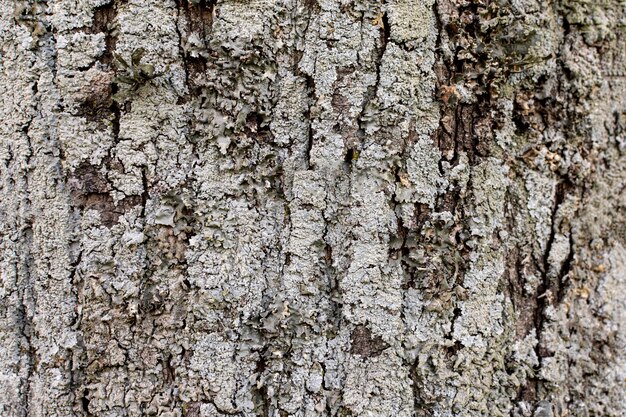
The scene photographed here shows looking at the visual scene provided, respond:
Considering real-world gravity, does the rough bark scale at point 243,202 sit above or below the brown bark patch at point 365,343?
above

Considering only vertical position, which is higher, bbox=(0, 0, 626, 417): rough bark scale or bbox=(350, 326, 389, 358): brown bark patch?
bbox=(0, 0, 626, 417): rough bark scale

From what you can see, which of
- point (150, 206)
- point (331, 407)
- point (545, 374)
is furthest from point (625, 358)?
point (150, 206)

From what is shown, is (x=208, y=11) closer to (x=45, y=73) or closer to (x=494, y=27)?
(x=45, y=73)

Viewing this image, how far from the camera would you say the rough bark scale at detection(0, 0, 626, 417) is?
950 mm

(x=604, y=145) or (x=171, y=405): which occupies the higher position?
(x=604, y=145)

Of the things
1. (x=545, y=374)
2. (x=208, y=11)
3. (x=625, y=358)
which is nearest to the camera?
(x=208, y=11)

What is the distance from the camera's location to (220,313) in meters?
0.97

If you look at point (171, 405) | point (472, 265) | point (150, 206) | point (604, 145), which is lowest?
point (171, 405)

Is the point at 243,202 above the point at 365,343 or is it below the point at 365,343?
above

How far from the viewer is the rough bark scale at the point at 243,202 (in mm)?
950

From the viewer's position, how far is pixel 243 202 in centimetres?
96

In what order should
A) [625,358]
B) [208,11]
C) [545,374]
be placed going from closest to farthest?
1. [208,11]
2. [545,374]
3. [625,358]

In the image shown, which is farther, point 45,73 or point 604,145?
point 604,145

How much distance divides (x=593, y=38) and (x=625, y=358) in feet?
2.42
